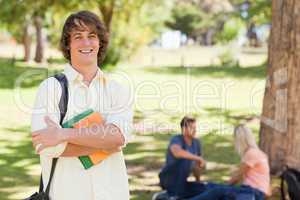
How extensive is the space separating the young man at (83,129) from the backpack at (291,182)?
133 inches

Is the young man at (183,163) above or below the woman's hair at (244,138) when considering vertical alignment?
below

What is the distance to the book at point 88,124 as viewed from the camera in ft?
8.86

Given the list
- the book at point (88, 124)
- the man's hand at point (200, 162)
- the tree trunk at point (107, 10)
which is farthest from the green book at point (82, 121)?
the tree trunk at point (107, 10)

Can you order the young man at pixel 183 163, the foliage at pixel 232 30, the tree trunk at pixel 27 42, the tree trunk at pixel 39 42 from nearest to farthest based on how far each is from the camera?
the young man at pixel 183 163
the tree trunk at pixel 39 42
the tree trunk at pixel 27 42
the foliage at pixel 232 30

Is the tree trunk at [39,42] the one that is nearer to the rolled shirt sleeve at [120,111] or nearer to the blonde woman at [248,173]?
the blonde woman at [248,173]

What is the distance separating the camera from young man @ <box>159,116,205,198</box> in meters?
6.59

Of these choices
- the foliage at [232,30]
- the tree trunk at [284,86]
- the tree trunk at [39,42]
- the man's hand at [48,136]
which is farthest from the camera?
the foliage at [232,30]

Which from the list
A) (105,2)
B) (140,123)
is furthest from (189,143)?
(105,2)

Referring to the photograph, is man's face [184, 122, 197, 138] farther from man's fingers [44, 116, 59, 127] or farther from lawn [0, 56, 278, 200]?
man's fingers [44, 116, 59, 127]

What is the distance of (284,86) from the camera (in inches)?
261

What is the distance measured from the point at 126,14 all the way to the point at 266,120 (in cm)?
2068

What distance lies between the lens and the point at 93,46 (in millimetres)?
2812

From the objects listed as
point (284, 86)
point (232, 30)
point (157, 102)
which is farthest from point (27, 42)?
point (284, 86)

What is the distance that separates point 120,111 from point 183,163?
3967 mm
